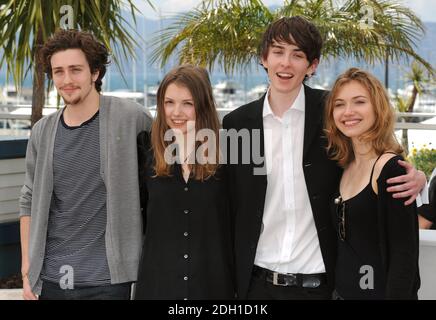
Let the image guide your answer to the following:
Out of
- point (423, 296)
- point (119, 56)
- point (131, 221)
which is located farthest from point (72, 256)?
point (119, 56)

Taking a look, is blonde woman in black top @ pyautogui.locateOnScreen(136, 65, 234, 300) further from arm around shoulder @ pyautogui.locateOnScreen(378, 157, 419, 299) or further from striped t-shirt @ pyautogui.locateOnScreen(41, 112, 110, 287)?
arm around shoulder @ pyautogui.locateOnScreen(378, 157, 419, 299)

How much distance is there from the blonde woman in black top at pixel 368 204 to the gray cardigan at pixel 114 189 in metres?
0.87

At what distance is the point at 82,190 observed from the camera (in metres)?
2.97

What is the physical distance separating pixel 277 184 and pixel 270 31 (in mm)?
678

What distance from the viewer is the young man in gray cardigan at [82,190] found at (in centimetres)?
294

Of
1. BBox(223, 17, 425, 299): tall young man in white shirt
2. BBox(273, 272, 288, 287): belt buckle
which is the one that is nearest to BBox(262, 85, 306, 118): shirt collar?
BBox(223, 17, 425, 299): tall young man in white shirt

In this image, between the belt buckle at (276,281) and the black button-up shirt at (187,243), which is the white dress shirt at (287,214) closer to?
the belt buckle at (276,281)

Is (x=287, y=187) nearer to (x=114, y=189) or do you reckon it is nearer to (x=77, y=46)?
(x=114, y=189)

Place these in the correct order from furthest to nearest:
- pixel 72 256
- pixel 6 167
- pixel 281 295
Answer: pixel 6 167 → pixel 72 256 → pixel 281 295

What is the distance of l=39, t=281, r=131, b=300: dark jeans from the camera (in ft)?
9.59

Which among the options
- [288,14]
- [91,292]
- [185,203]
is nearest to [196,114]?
[185,203]

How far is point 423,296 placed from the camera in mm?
3291

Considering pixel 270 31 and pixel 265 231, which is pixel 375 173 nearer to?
pixel 265 231

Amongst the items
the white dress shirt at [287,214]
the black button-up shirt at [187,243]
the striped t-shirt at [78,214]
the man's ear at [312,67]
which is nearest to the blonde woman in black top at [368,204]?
the white dress shirt at [287,214]
